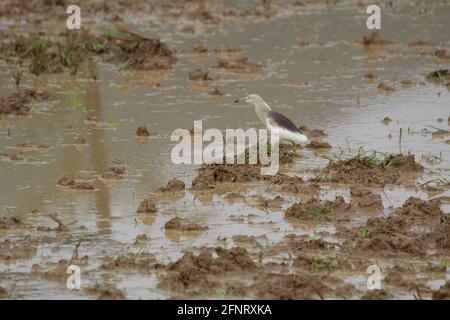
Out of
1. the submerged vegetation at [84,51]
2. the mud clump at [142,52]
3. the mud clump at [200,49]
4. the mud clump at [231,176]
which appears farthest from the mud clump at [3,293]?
the mud clump at [200,49]

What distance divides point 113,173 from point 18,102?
2952 mm

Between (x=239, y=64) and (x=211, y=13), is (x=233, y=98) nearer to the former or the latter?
(x=239, y=64)

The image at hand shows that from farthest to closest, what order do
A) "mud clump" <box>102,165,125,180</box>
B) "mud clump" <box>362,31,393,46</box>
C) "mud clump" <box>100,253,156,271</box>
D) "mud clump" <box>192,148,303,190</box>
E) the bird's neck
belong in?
1. "mud clump" <box>362,31,393,46</box>
2. the bird's neck
3. "mud clump" <box>102,165,125,180</box>
4. "mud clump" <box>192,148,303,190</box>
5. "mud clump" <box>100,253,156,271</box>

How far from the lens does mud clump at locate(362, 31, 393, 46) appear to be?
1602 centimetres

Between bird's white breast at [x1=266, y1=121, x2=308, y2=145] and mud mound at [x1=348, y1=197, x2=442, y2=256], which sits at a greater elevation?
bird's white breast at [x1=266, y1=121, x2=308, y2=145]

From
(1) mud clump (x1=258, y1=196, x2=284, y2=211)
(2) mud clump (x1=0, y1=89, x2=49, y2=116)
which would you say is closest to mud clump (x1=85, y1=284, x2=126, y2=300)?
(1) mud clump (x1=258, y1=196, x2=284, y2=211)

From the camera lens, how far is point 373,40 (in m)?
16.0

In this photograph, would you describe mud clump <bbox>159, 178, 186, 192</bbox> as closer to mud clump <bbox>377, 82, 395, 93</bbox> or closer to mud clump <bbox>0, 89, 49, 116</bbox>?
mud clump <bbox>0, 89, 49, 116</bbox>

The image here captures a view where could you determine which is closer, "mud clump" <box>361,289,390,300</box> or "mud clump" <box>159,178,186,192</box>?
"mud clump" <box>361,289,390,300</box>

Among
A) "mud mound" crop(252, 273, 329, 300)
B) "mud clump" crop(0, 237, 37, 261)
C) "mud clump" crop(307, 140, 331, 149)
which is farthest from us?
"mud clump" crop(307, 140, 331, 149)

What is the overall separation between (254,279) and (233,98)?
5950 millimetres

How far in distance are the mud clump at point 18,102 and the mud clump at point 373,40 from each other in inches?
222

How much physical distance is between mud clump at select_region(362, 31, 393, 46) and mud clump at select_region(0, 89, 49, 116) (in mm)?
5651
